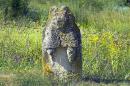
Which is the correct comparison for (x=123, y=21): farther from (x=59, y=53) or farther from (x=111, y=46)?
(x=59, y=53)

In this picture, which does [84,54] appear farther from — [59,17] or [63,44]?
[59,17]

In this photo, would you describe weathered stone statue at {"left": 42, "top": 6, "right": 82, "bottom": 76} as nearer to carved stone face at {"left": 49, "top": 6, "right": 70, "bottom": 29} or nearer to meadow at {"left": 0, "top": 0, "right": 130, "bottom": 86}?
carved stone face at {"left": 49, "top": 6, "right": 70, "bottom": 29}

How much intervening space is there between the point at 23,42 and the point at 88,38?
1.66 metres

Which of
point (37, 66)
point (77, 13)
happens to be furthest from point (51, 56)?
point (77, 13)

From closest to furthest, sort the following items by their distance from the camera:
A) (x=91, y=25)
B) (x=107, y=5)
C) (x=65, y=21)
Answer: (x=65, y=21) < (x=91, y=25) < (x=107, y=5)

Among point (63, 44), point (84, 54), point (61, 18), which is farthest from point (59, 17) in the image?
point (84, 54)

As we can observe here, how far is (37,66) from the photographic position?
41.9ft

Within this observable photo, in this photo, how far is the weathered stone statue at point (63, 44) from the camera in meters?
11.0

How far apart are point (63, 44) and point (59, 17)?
52 centimetres

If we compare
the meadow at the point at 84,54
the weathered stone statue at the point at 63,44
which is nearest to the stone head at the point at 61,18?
the weathered stone statue at the point at 63,44

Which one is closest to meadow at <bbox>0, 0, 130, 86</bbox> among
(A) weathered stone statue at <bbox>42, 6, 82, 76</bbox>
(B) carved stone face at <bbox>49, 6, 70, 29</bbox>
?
(A) weathered stone statue at <bbox>42, 6, 82, 76</bbox>

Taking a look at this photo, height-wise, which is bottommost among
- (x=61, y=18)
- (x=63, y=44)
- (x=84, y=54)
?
(x=84, y=54)

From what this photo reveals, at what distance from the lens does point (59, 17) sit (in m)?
11.1

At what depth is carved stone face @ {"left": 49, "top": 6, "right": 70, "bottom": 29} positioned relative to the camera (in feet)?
36.2
